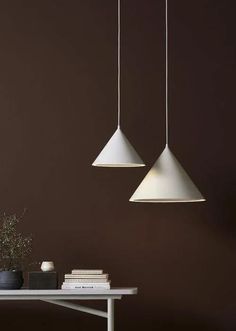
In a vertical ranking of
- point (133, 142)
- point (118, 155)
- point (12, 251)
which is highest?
point (133, 142)

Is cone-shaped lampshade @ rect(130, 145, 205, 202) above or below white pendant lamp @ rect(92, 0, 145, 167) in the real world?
below

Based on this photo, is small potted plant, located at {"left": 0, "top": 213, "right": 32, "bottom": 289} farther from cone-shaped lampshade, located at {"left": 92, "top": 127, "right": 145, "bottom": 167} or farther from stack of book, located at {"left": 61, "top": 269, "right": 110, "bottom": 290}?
cone-shaped lampshade, located at {"left": 92, "top": 127, "right": 145, "bottom": 167}

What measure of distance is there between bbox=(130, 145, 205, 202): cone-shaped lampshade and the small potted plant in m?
0.74

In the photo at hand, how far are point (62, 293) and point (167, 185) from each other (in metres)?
0.80

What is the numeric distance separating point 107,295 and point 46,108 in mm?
1363

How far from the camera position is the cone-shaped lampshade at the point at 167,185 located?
486cm

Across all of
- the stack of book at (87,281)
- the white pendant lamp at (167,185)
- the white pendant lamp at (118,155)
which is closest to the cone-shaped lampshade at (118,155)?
the white pendant lamp at (118,155)

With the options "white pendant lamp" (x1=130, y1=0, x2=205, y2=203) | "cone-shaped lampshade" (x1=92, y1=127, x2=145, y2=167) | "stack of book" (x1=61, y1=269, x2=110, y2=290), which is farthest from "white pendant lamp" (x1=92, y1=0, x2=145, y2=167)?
"stack of book" (x1=61, y1=269, x2=110, y2=290)

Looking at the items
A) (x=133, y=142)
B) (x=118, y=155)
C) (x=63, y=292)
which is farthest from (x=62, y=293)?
(x=133, y=142)

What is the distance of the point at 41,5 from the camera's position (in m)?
5.69

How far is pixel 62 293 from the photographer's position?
15.8 feet

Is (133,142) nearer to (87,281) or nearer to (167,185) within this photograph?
(167,185)

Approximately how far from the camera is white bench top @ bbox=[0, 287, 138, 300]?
4.79 m

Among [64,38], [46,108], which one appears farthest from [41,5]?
[46,108]
